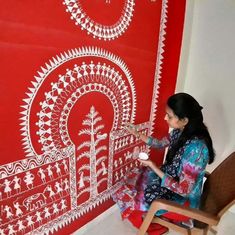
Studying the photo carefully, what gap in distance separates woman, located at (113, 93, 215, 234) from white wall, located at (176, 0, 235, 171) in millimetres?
509

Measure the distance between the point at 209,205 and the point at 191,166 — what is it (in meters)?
0.30

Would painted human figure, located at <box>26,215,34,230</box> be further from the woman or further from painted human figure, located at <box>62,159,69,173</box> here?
the woman

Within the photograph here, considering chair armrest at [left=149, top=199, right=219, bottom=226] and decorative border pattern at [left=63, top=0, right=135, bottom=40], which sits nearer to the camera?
decorative border pattern at [left=63, top=0, right=135, bottom=40]

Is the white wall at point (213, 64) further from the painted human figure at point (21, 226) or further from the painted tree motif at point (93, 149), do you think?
the painted human figure at point (21, 226)

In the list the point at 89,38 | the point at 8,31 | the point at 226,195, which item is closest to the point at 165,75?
the point at 89,38

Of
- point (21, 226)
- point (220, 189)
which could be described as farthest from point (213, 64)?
point (21, 226)

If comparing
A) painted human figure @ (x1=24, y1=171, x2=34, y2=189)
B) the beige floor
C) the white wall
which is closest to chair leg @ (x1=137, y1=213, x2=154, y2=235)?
the beige floor

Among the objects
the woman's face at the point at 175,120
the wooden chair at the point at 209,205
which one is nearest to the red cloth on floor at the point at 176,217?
the wooden chair at the point at 209,205

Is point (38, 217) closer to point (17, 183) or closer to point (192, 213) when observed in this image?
point (17, 183)

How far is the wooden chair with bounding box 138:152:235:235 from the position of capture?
1.28 m

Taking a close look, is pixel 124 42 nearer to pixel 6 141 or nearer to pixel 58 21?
pixel 58 21

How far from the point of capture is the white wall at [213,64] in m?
1.75

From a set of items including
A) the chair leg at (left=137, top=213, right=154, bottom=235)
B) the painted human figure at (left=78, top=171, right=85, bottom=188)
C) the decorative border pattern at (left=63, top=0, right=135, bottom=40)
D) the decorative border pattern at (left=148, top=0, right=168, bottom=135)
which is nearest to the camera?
the decorative border pattern at (left=63, top=0, right=135, bottom=40)

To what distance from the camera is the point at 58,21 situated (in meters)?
1.13
